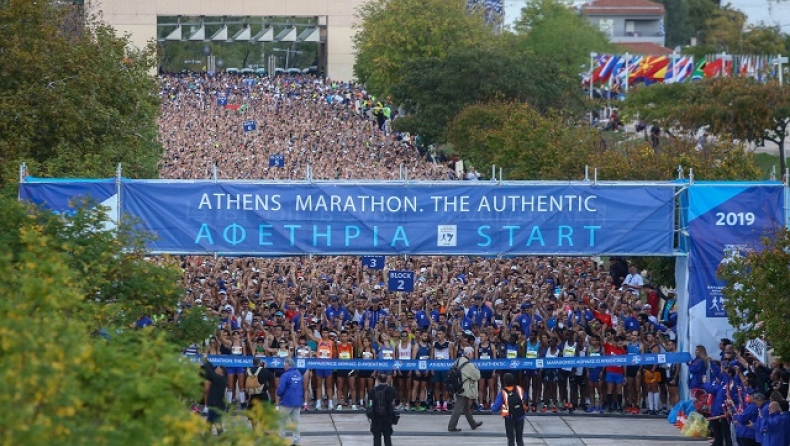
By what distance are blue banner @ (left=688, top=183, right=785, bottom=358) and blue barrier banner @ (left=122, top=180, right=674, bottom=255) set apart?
51 centimetres

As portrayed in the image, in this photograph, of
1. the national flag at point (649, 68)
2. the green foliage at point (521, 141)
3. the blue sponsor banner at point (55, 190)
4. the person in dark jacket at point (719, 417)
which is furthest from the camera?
the national flag at point (649, 68)

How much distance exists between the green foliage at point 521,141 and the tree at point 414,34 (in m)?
22.9

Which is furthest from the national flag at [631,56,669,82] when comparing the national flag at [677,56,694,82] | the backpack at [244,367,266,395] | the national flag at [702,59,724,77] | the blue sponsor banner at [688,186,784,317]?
the backpack at [244,367,266,395]

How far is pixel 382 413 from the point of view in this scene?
59.7 feet

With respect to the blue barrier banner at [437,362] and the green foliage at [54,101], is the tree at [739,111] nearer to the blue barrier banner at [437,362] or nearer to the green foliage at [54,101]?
the green foliage at [54,101]

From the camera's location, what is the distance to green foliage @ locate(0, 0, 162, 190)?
25094 millimetres

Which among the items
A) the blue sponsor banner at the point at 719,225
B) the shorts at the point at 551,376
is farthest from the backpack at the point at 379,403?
the blue sponsor banner at the point at 719,225

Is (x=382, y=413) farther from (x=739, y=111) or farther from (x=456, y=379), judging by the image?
(x=739, y=111)

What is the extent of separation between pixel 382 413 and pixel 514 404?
1668 millimetres

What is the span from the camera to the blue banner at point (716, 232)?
21.5 metres

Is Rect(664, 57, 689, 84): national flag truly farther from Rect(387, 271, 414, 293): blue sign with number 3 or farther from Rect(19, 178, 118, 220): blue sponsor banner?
Rect(19, 178, 118, 220): blue sponsor banner

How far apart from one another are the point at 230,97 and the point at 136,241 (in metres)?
68.0

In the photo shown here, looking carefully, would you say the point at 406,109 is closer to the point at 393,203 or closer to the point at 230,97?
the point at 230,97

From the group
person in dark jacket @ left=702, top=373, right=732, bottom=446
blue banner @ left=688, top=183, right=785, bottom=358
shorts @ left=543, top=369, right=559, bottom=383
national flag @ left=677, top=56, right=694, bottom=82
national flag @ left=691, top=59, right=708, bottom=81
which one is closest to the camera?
person in dark jacket @ left=702, top=373, right=732, bottom=446
